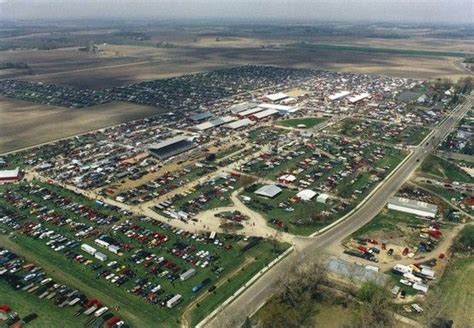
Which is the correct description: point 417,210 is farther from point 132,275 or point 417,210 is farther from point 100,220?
point 100,220

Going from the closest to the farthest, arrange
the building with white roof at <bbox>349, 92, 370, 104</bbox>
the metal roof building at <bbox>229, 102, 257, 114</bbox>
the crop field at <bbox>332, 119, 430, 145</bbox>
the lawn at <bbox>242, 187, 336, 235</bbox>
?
1. the lawn at <bbox>242, 187, 336, 235</bbox>
2. the crop field at <bbox>332, 119, 430, 145</bbox>
3. the metal roof building at <bbox>229, 102, 257, 114</bbox>
4. the building with white roof at <bbox>349, 92, 370, 104</bbox>

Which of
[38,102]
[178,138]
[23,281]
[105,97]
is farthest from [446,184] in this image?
[38,102]

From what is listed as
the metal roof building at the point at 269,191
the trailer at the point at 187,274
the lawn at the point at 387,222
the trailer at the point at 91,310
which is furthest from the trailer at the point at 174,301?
the metal roof building at the point at 269,191

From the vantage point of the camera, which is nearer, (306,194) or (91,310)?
(91,310)

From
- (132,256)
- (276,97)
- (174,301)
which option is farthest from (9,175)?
(276,97)

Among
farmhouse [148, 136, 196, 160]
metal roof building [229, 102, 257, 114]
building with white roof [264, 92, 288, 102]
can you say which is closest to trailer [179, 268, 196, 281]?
farmhouse [148, 136, 196, 160]

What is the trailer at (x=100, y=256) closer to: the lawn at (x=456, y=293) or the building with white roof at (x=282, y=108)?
the lawn at (x=456, y=293)

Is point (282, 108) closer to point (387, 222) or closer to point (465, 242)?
point (387, 222)

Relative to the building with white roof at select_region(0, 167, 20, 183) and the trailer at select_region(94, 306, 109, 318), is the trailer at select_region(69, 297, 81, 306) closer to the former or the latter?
the trailer at select_region(94, 306, 109, 318)
